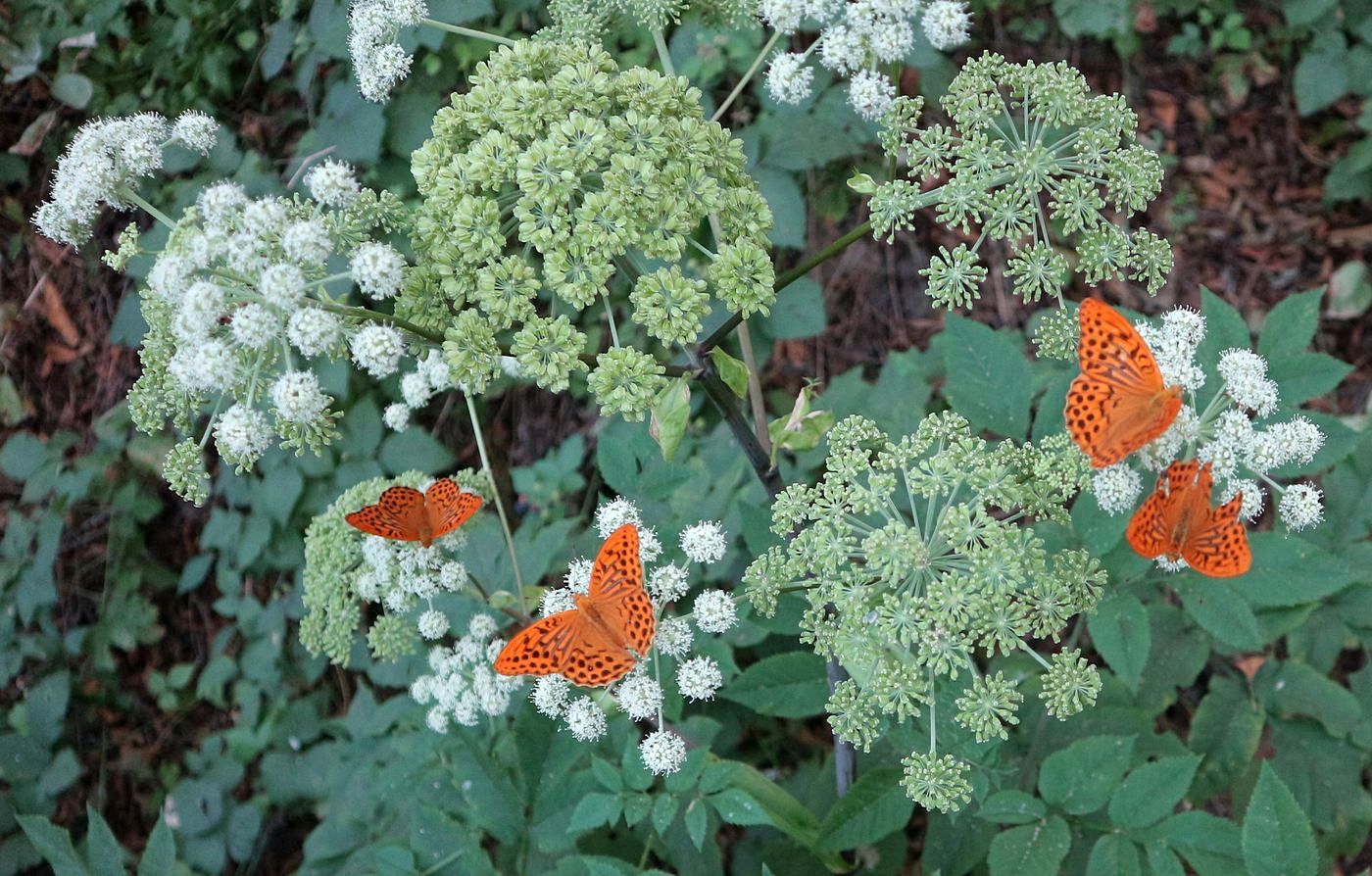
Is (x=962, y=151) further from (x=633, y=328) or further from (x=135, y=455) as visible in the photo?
(x=135, y=455)

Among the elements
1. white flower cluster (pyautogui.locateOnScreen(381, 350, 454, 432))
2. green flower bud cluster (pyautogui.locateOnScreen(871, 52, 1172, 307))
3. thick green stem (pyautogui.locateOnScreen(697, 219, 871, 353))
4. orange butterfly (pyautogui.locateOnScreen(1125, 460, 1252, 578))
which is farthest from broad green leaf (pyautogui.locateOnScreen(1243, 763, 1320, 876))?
white flower cluster (pyautogui.locateOnScreen(381, 350, 454, 432))

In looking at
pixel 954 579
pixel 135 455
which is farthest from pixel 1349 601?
pixel 135 455

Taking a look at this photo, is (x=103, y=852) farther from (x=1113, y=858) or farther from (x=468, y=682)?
(x=1113, y=858)

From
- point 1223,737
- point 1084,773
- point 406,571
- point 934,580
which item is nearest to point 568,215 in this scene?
point 934,580

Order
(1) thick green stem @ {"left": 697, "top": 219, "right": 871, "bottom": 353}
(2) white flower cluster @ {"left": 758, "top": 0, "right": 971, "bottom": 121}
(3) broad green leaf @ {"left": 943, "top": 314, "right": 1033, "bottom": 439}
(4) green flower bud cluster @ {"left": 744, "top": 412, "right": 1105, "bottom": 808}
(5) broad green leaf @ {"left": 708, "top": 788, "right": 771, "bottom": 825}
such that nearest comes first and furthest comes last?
(4) green flower bud cluster @ {"left": 744, "top": 412, "right": 1105, "bottom": 808} → (1) thick green stem @ {"left": 697, "top": 219, "right": 871, "bottom": 353} → (2) white flower cluster @ {"left": 758, "top": 0, "right": 971, "bottom": 121} → (5) broad green leaf @ {"left": 708, "top": 788, "right": 771, "bottom": 825} → (3) broad green leaf @ {"left": 943, "top": 314, "right": 1033, "bottom": 439}

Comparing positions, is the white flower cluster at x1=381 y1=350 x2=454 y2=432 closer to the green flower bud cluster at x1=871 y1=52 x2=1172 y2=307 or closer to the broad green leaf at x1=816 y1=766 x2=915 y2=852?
the green flower bud cluster at x1=871 y1=52 x2=1172 y2=307

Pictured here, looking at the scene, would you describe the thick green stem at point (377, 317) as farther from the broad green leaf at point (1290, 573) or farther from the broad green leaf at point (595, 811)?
the broad green leaf at point (1290, 573)

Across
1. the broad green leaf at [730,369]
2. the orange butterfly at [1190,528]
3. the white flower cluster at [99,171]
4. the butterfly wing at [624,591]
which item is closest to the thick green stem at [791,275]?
the broad green leaf at [730,369]

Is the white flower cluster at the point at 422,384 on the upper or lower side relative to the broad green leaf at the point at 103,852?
upper
